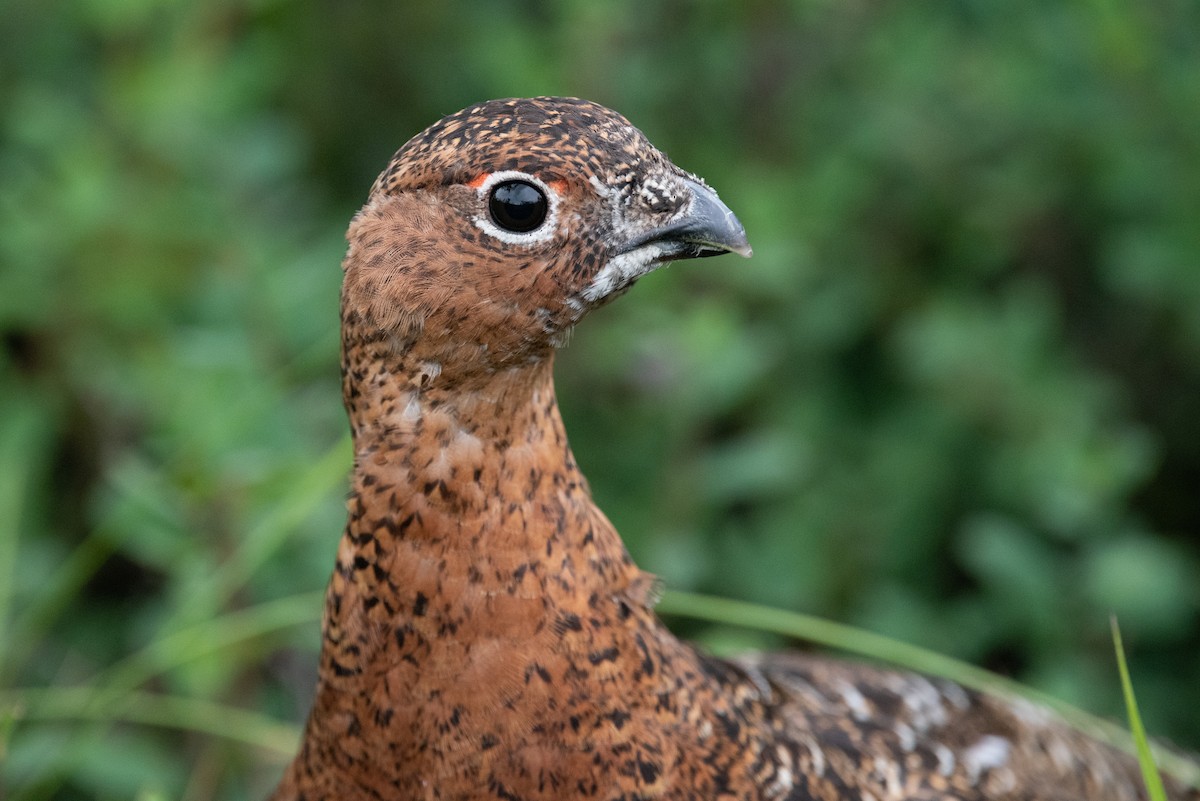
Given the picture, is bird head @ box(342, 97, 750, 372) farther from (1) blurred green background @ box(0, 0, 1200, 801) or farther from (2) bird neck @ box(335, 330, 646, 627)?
(1) blurred green background @ box(0, 0, 1200, 801)

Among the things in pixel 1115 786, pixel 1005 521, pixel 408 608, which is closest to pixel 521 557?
pixel 408 608

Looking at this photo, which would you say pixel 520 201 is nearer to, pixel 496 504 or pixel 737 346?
pixel 496 504

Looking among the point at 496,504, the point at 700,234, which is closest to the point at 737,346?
the point at 700,234

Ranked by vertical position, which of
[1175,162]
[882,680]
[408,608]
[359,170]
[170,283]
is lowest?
[408,608]

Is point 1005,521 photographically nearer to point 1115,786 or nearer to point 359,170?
point 1115,786

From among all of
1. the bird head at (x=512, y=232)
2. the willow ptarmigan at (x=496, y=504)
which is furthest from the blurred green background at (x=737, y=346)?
the bird head at (x=512, y=232)

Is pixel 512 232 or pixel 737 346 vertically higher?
pixel 737 346

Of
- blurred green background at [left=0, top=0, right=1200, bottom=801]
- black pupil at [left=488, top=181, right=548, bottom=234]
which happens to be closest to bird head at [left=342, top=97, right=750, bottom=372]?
black pupil at [left=488, top=181, right=548, bottom=234]
